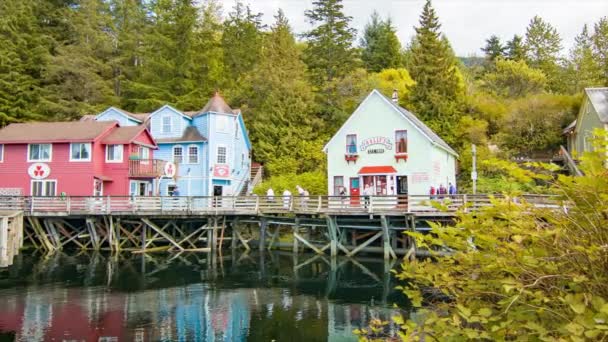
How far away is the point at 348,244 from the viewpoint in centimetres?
2905

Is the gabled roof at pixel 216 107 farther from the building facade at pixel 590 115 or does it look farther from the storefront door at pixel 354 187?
the building facade at pixel 590 115

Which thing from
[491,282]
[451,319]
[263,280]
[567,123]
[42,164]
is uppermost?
[567,123]

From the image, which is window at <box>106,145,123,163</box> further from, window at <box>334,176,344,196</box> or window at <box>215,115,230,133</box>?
window at <box>334,176,344,196</box>

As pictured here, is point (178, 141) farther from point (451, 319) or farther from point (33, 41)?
point (451, 319)

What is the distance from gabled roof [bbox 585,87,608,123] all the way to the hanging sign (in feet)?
84.0

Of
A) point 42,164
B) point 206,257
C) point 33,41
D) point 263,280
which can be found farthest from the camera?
point 33,41

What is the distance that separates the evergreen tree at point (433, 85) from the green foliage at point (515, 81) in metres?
9.28

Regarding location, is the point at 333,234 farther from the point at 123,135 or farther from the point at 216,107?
the point at 216,107

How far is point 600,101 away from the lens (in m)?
29.4

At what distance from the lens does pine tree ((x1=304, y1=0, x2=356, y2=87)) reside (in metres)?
48.2

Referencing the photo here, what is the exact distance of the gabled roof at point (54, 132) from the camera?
105ft

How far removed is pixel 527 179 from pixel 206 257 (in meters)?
26.0

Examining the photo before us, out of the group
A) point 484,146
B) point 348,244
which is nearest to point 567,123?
point 484,146

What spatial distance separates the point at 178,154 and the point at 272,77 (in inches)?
419
